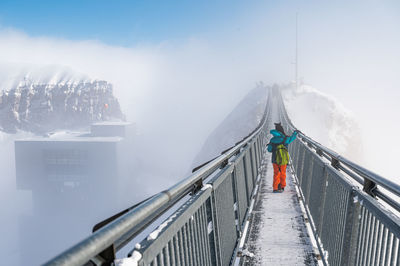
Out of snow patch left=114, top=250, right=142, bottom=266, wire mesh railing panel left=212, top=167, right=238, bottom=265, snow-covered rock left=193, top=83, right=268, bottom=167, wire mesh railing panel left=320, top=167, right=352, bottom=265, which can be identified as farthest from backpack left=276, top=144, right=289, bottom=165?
snow-covered rock left=193, top=83, right=268, bottom=167

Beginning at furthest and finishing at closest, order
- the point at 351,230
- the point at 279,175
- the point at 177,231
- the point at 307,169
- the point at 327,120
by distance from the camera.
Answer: the point at 327,120 → the point at 279,175 → the point at 307,169 → the point at 351,230 → the point at 177,231

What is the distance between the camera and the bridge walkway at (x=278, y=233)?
16.1ft

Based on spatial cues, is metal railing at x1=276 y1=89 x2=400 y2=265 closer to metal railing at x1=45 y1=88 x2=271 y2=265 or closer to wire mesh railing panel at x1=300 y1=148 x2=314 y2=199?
metal railing at x1=45 y1=88 x2=271 y2=265

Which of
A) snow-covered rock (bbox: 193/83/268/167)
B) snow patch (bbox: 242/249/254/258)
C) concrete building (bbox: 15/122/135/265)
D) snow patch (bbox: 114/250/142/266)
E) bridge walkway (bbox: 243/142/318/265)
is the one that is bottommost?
concrete building (bbox: 15/122/135/265)

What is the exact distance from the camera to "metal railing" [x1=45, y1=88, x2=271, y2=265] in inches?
46.0

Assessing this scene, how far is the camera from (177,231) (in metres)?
2.05

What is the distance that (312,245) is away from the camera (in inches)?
212

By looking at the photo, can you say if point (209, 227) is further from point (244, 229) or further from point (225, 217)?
point (244, 229)

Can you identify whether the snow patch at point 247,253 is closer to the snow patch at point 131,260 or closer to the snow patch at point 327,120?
the snow patch at point 131,260

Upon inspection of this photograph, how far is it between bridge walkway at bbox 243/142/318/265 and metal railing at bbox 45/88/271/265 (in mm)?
892

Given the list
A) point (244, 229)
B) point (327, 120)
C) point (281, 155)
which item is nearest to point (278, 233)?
point (244, 229)

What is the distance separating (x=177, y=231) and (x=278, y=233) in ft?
14.9

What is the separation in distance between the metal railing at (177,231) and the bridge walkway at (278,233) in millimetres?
892

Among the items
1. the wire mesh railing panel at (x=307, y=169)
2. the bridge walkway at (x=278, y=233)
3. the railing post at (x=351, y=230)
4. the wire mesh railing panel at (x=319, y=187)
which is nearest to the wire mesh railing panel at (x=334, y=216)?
the railing post at (x=351, y=230)
